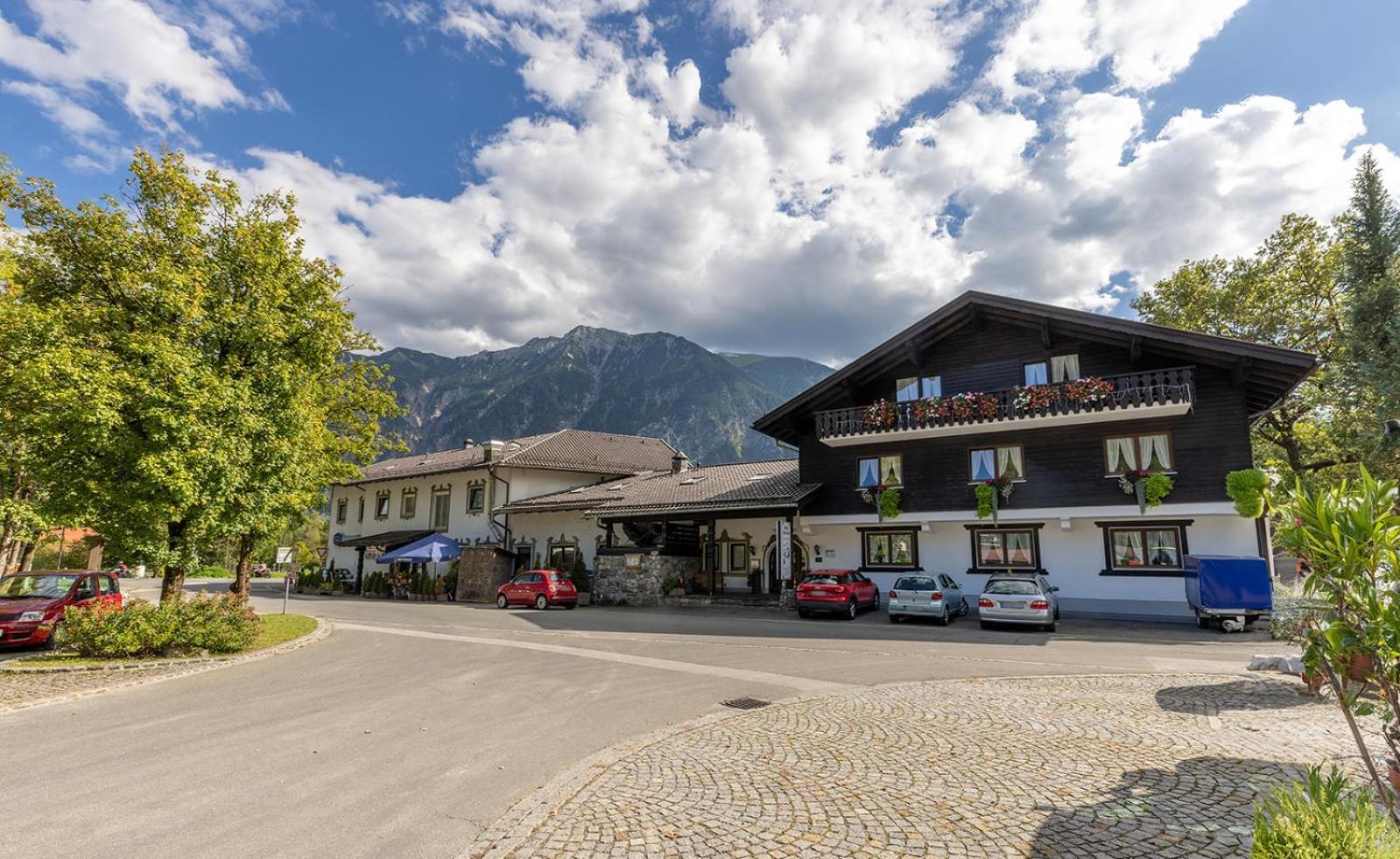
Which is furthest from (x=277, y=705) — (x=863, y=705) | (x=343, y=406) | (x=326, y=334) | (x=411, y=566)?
(x=411, y=566)

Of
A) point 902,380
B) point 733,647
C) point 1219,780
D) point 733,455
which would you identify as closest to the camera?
point 1219,780

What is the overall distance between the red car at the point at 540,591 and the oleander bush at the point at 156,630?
1214cm

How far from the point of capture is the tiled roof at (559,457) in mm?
35562

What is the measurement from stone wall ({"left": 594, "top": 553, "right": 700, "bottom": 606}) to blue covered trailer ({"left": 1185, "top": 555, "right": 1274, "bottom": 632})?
17193 mm

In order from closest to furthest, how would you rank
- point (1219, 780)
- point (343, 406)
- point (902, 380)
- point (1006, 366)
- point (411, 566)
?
1. point (1219, 780)
2. point (343, 406)
3. point (1006, 366)
4. point (902, 380)
5. point (411, 566)

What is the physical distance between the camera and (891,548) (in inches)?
977

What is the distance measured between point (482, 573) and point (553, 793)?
90.4ft

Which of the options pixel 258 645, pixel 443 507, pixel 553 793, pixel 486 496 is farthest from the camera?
pixel 443 507

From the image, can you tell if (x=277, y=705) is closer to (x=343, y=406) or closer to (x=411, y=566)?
(x=343, y=406)

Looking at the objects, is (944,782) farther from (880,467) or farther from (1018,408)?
(880,467)

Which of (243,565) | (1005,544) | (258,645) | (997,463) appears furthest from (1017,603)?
(243,565)

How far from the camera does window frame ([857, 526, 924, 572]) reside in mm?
24203

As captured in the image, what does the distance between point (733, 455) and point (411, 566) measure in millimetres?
145824

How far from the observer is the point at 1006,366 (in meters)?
23.7
